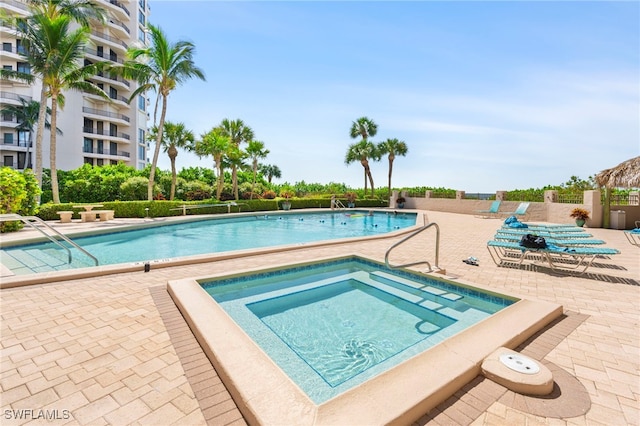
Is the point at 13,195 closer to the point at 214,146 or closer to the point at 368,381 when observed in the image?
the point at 214,146

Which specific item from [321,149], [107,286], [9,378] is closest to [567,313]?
[9,378]

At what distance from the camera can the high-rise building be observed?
31.2 metres

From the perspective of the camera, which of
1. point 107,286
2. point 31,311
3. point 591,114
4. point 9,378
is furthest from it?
point 591,114

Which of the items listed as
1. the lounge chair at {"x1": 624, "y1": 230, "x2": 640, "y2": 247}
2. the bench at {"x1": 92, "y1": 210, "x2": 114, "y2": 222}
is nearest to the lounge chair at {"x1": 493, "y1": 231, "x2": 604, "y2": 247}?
the lounge chair at {"x1": 624, "y1": 230, "x2": 640, "y2": 247}

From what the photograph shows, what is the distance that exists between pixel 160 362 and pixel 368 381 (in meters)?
1.90

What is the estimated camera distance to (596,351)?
9.74 feet

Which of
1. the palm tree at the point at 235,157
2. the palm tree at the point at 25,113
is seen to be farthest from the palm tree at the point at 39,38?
the palm tree at the point at 25,113

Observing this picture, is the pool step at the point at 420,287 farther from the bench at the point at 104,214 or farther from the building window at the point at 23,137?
the building window at the point at 23,137

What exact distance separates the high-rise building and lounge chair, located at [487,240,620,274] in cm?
3872

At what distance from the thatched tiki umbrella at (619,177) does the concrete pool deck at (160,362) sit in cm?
1055

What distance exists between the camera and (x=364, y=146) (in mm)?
30938

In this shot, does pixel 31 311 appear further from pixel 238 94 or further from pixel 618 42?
pixel 238 94

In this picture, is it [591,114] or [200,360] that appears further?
[591,114]

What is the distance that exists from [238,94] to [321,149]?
17780mm
